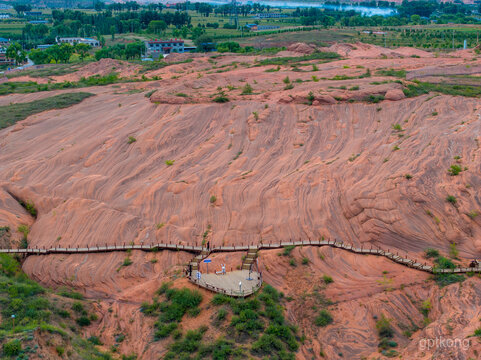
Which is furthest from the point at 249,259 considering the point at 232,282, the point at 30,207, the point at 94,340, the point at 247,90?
the point at 247,90

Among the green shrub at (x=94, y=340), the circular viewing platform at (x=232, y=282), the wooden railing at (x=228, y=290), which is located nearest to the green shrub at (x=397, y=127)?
the circular viewing platform at (x=232, y=282)

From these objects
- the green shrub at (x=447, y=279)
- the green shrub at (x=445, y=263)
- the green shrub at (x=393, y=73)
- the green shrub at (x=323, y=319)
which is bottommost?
the green shrub at (x=323, y=319)

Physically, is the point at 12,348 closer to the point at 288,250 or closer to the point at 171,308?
the point at 171,308

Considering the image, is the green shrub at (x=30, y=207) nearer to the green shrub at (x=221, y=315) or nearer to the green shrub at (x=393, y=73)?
the green shrub at (x=221, y=315)

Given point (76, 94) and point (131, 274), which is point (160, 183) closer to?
point (131, 274)

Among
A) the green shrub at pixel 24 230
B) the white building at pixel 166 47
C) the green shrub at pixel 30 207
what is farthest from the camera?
the white building at pixel 166 47

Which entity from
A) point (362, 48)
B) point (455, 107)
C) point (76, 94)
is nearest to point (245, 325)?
point (455, 107)
